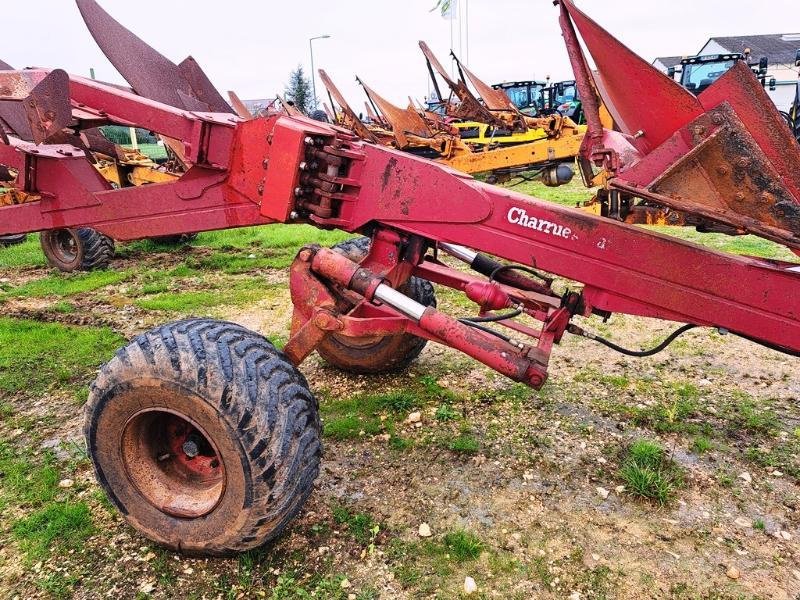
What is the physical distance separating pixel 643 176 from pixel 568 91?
24083 mm

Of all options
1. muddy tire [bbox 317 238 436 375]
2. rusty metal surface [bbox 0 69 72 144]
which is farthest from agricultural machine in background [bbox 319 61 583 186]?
rusty metal surface [bbox 0 69 72 144]

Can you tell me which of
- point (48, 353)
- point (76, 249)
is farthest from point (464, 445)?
point (76, 249)

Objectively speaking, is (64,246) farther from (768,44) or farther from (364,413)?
(768,44)

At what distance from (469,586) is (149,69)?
3201mm

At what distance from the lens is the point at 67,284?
6.88 m

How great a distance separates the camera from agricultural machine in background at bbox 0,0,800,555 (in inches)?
77.4

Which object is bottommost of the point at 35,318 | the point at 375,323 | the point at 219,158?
the point at 35,318

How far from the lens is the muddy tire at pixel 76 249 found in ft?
24.1

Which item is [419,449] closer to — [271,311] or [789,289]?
[789,289]

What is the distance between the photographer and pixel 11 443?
358 cm

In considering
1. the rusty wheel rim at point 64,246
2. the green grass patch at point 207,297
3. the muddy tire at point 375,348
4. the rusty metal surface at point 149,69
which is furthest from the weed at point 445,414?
the rusty wheel rim at point 64,246

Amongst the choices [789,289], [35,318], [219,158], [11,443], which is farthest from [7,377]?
[789,289]

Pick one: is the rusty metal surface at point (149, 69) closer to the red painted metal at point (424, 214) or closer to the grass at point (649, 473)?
the red painted metal at point (424, 214)

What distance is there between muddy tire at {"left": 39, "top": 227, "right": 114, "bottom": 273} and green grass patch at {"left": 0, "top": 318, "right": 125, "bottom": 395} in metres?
1.84
